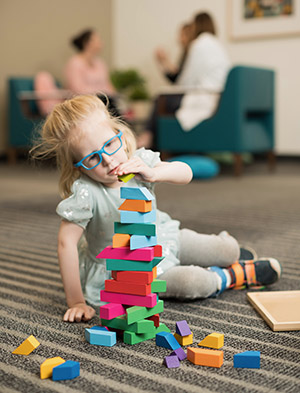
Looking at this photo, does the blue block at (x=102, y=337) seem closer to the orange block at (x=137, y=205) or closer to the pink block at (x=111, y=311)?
the pink block at (x=111, y=311)

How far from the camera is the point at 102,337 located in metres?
0.85

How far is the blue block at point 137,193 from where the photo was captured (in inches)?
32.6

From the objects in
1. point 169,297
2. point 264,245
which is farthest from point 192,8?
point 169,297

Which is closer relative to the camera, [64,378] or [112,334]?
[64,378]

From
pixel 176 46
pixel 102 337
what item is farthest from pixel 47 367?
pixel 176 46

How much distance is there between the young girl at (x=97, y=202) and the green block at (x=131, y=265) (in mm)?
164

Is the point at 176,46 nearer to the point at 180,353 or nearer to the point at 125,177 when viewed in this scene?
the point at 125,177

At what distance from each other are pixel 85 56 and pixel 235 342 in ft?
13.1

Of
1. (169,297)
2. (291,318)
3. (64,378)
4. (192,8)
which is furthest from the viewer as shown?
(192,8)

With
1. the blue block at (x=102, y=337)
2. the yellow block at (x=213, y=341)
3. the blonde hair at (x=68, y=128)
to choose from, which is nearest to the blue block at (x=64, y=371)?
the blue block at (x=102, y=337)

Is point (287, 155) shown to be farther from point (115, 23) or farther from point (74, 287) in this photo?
point (74, 287)

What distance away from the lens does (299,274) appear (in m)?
1.28

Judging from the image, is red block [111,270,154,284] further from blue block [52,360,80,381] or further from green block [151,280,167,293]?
blue block [52,360,80,381]

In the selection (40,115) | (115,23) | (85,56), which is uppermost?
(115,23)
